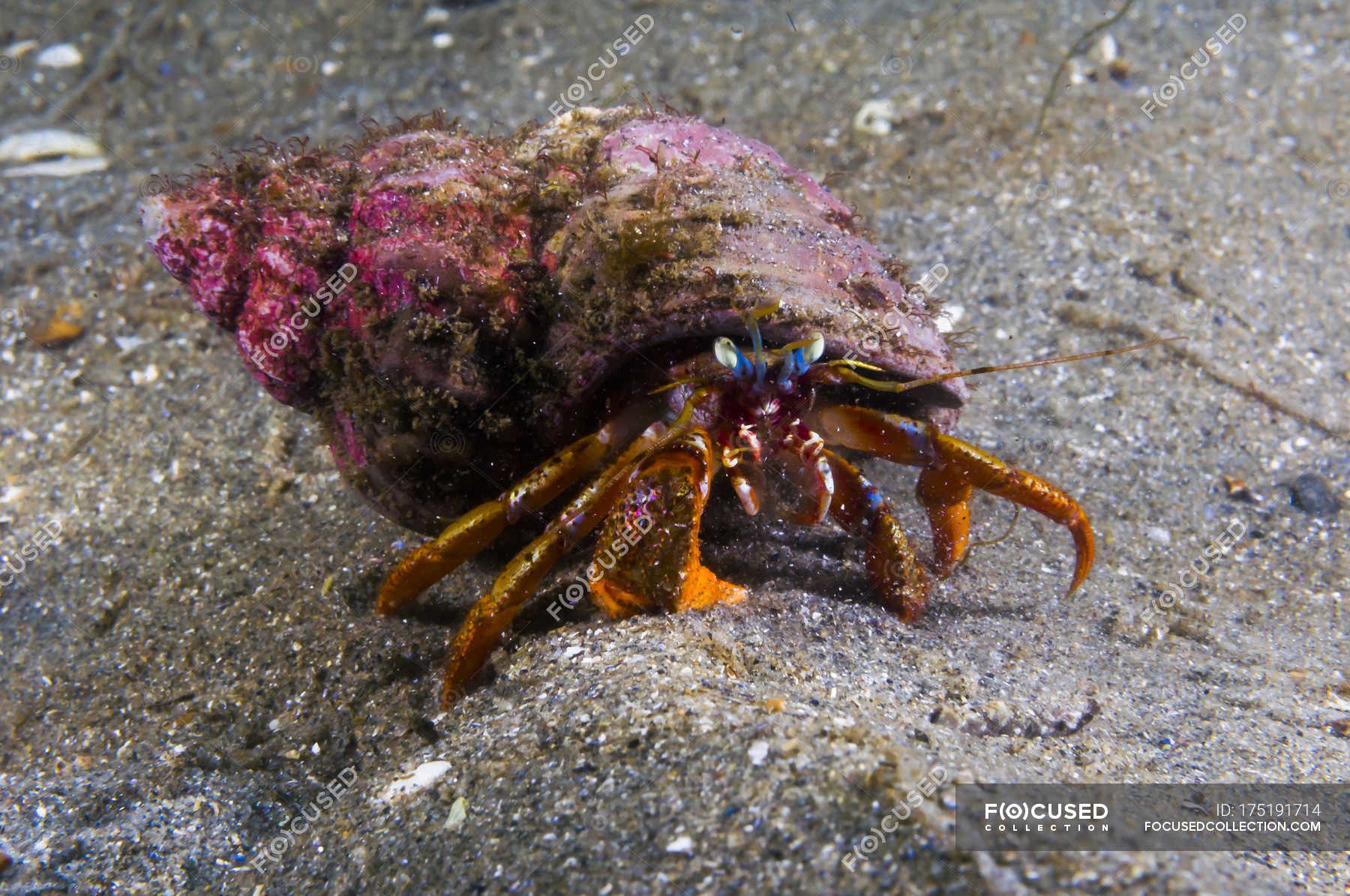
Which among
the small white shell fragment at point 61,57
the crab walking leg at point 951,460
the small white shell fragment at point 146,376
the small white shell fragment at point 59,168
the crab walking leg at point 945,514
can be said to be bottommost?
the small white shell fragment at point 146,376

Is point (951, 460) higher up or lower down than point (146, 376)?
higher up

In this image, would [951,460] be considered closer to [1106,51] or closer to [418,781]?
[418,781]

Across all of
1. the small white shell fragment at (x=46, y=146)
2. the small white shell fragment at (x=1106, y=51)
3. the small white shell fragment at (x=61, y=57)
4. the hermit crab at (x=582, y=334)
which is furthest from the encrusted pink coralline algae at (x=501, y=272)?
the small white shell fragment at (x=61, y=57)

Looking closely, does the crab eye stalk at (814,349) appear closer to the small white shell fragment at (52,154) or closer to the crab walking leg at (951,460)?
the crab walking leg at (951,460)

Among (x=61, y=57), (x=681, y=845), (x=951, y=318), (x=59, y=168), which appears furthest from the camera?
(x=61, y=57)

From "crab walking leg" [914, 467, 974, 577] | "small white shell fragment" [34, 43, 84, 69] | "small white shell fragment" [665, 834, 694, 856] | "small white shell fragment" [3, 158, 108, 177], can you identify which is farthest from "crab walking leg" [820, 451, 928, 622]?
"small white shell fragment" [34, 43, 84, 69]

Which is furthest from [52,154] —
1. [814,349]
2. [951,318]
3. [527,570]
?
[951,318]

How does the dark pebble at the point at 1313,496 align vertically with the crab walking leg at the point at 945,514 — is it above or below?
above
